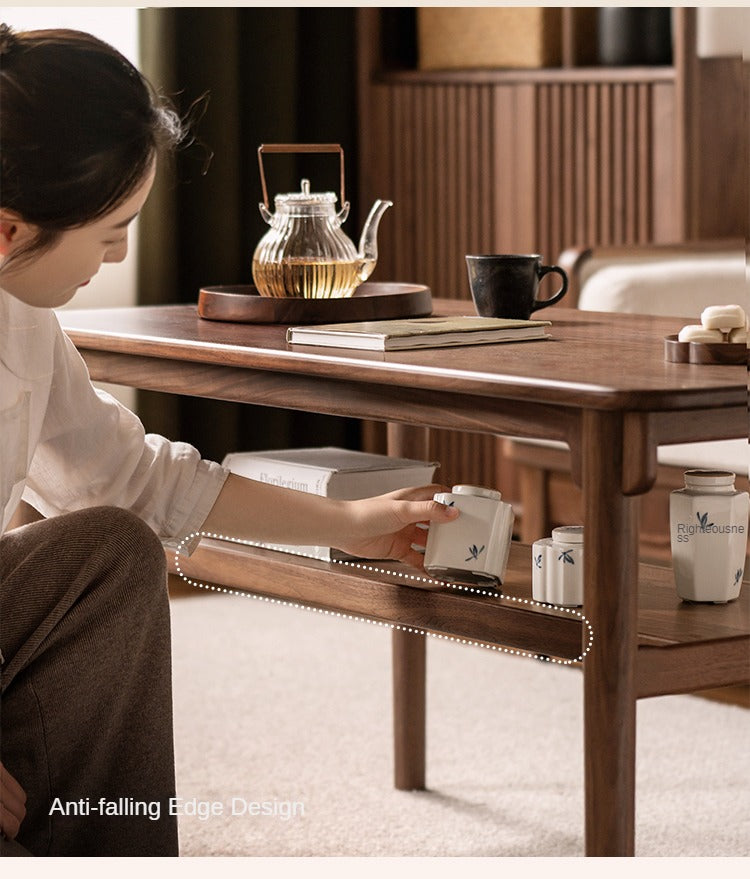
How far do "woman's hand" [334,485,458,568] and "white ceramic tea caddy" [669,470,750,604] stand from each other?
0.21 meters

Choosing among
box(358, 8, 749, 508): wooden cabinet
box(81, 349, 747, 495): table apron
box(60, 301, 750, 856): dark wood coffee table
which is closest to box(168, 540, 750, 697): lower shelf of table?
box(60, 301, 750, 856): dark wood coffee table

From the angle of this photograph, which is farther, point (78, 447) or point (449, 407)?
point (78, 447)

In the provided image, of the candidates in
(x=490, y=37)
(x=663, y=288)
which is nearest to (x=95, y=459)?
(x=663, y=288)

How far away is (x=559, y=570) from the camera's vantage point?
1.38 m

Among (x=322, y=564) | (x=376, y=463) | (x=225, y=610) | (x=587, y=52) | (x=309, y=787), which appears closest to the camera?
(x=322, y=564)

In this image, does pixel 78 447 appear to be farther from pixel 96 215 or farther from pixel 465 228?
pixel 465 228

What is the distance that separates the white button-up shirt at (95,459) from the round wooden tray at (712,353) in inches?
17.2

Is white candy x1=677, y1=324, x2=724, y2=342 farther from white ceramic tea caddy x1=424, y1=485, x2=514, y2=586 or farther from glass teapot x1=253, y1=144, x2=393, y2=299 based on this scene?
glass teapot x1=253, y1=144, x2=393, y2=299

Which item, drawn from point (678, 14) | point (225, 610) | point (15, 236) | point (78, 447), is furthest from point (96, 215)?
point (678, 14)

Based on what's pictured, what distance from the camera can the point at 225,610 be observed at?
2912 millimetres

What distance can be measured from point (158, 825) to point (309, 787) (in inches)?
24.8

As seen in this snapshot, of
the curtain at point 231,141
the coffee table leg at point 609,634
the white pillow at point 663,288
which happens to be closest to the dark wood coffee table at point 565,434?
the coffee table leg at point 609,634

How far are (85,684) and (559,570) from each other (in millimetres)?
430

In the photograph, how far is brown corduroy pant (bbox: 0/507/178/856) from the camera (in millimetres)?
1305
